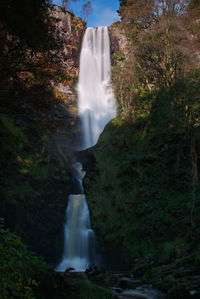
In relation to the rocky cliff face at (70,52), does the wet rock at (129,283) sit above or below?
below

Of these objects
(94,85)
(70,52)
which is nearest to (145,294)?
(94,85)

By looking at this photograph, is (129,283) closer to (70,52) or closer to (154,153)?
(154,153)

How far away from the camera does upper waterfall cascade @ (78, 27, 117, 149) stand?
27.2 metres

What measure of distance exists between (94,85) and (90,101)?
247 centimetres

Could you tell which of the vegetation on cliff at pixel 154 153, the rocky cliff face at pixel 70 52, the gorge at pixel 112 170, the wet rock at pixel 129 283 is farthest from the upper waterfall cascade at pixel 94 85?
the wet rock at pixel 129 283

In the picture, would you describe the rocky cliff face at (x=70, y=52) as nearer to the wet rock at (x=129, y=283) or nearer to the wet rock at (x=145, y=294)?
the wet rock at (x=129, y=283)

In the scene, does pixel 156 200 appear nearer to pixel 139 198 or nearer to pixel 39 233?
pixel 139 198

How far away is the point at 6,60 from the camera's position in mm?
4672

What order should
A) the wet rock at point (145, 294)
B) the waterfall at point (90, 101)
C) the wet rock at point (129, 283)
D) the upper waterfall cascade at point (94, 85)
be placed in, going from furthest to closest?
the upper waterfall cascade at point (94, 85), the waterfall at point (90, 101), the wet rock at point (129, 283), the wet rock at point (145, 294)

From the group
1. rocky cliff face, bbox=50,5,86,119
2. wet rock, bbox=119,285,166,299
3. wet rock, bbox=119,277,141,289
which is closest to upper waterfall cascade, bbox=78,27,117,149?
rocky cliff face, bbox=50,5,86,119

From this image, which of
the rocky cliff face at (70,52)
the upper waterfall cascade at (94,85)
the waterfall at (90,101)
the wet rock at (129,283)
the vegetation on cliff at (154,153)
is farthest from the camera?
the upper waterfall cascade at (94,85)

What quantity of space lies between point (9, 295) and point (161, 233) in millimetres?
8506

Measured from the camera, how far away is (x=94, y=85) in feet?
98.8

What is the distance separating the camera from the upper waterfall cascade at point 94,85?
89.4ft
